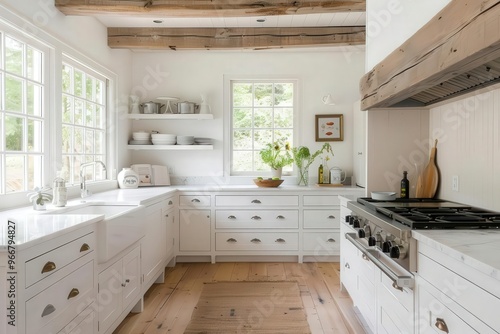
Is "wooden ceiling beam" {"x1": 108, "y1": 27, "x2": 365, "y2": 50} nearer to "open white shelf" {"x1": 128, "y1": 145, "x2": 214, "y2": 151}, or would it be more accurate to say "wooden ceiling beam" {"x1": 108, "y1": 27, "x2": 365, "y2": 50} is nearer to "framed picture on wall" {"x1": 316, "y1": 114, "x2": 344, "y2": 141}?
"framed picture on wall" {"x1": 316, "y1": 114, "x2": 344, "y2": 141}

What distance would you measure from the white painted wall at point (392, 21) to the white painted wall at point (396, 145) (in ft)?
1.39

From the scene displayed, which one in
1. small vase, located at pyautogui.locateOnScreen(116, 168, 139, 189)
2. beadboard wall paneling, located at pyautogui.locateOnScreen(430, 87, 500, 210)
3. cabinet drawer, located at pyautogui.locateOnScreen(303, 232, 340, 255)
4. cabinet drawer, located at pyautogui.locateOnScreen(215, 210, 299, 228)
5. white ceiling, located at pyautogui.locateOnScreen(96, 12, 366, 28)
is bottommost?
cabinet drawer, located at pyautogui.locateOnScreen(303, 232, 340, 255)

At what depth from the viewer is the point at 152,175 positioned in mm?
4277

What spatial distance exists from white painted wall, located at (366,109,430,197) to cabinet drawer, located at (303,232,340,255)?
1.46 metres

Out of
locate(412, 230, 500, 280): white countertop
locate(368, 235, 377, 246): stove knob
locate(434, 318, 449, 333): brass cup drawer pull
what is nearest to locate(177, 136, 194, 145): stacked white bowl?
Answer: locate(368, 235, 377, 246): stove knob

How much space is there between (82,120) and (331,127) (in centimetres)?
277

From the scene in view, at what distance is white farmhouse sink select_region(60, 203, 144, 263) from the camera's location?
2.04 meters

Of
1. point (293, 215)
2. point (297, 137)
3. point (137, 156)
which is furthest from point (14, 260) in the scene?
point (297, 137)

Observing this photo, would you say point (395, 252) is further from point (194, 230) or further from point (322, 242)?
point (194, 230)

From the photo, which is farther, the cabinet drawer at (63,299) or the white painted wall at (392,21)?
the white painted wall at (392,21)

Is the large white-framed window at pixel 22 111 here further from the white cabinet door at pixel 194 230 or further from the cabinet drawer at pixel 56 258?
the white cabinet door at pixel 194 230

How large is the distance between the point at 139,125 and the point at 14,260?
3.39 meters

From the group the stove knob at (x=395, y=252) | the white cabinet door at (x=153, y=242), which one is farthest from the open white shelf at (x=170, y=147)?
the stove knob at (x=395, y=252)

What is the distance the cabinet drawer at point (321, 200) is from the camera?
4.02m
